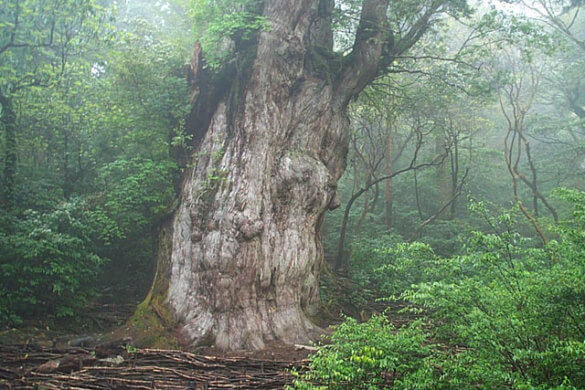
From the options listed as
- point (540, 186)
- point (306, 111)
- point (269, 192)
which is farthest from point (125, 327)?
point (540, 186)

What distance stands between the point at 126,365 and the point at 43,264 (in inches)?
113

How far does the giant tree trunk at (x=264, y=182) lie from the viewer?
6.36m

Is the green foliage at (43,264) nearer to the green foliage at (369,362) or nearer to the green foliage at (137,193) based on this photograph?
the green foliage at (137,193)

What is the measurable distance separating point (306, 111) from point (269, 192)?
193 cm

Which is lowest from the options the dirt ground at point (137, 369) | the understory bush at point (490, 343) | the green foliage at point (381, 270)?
the dirt ground at point (137, 369)

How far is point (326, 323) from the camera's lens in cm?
757

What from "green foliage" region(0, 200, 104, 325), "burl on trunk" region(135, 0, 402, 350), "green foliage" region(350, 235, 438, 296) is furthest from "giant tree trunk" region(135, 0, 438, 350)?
"green foliage" region(350, 235, 438, 296)

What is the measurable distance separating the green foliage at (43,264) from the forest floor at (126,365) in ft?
2.07

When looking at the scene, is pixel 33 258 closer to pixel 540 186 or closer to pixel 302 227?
pixel 302 227

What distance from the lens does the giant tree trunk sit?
6.36 metres

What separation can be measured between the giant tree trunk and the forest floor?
0.75 metres

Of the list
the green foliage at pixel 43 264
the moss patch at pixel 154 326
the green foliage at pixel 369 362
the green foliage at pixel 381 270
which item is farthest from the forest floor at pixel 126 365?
the green foliage at pixel 381 270

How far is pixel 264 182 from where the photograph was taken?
7062mm

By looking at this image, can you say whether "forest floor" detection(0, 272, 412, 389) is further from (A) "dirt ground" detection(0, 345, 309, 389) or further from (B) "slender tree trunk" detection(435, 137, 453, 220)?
(B) "slender tree trunk" detection(435, 137, 453, 220)
